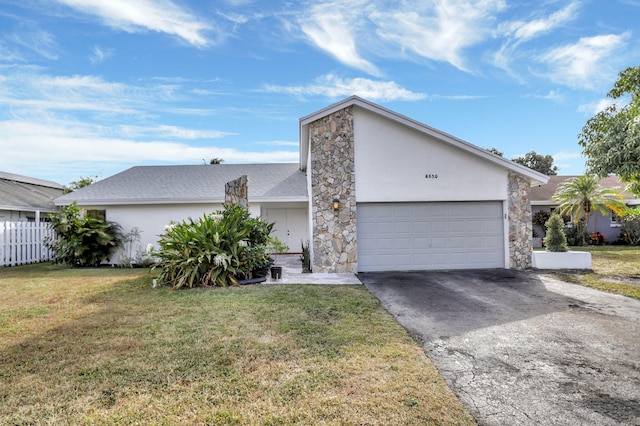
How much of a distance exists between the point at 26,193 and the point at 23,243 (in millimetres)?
5320

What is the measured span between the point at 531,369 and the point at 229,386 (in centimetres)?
325

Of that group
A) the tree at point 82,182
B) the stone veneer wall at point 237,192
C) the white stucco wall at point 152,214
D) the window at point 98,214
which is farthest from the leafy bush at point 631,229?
the tree at point 82,182

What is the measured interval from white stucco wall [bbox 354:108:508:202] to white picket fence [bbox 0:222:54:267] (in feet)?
44.8

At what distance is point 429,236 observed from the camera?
10.5m

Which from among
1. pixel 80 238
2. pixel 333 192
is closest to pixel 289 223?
pixel 333 192

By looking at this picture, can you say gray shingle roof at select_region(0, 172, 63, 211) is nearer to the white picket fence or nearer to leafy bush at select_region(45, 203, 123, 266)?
the white picket fence

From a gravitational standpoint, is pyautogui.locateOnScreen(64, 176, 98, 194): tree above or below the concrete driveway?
above

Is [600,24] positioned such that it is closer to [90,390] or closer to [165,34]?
[165,34]

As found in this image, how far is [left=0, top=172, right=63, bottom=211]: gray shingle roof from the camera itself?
1437cm

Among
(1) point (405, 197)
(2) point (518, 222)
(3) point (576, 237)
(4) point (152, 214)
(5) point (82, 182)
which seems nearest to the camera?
(1) point (405, 197)

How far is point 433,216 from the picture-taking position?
10484 mm

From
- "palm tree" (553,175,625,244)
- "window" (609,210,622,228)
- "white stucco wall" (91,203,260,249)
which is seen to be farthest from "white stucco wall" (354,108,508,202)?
"window" (609,210,622,228)

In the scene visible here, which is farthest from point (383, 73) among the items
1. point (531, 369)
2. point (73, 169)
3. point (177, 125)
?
point (73, 169)

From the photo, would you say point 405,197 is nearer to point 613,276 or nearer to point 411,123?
point 411,123
